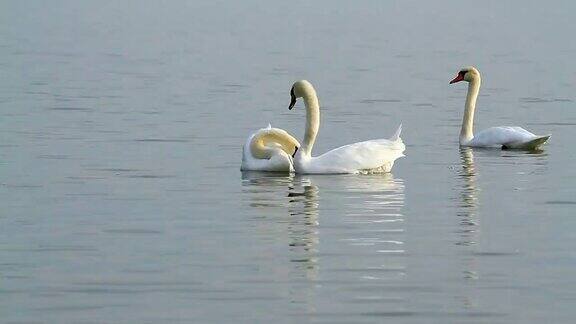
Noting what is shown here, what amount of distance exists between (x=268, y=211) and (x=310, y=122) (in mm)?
4044

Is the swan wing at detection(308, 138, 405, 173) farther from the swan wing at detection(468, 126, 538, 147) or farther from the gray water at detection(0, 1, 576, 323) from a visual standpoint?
the swan wing at detection(468, 126, 538, 147)

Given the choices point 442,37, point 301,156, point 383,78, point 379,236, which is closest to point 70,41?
point 442,37

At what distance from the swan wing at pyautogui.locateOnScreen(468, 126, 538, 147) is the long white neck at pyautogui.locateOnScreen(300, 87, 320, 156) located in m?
3.17

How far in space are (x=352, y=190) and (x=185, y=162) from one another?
3328mm

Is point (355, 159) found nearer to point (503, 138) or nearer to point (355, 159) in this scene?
point (355, 159)

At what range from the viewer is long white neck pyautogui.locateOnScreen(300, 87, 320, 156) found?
19.1 m

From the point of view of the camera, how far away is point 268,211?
15414 millimetres

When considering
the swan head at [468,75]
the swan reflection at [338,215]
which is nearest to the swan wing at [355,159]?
the swan reflection at [338,215]

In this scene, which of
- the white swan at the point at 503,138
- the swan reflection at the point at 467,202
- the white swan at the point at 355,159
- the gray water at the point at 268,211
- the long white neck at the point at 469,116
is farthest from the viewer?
the long white neck at the point at 469,116

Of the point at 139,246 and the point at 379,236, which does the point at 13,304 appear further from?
the point at 379,236

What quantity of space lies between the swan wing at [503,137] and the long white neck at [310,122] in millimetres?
3171

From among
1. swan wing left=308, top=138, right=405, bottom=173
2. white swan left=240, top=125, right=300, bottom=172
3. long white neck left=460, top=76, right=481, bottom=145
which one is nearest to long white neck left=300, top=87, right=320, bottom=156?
white swan left=240, top=125, right=300, bottom=172

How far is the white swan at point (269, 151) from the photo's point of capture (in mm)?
18625

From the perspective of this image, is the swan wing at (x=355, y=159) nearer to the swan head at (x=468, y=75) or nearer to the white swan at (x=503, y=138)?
the white swan at (x=503, y=138)
